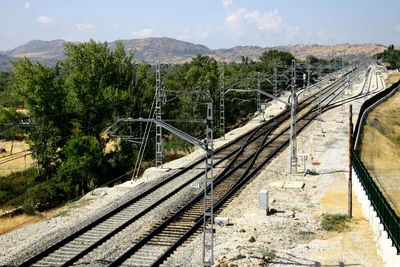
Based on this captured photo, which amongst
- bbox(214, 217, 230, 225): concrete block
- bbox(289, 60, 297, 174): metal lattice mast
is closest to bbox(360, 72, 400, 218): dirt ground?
bbox(289, 60, 297, 174): metal lattice mast

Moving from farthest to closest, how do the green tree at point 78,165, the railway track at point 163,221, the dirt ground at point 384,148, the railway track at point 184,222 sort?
the green tree at point 78,165 → the dirt ground at point 384,148 → the railway track at point 163,221 → the railway track at point 184,222

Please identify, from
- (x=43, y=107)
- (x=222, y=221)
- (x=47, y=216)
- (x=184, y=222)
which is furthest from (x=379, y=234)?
(x=43, y=107)

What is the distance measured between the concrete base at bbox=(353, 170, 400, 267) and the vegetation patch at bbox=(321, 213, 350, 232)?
0.96 m

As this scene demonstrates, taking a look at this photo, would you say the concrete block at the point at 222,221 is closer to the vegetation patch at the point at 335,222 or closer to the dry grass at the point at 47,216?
the vegetation patch at the point at 335,222

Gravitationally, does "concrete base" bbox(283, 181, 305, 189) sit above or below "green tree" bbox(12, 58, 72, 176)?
below

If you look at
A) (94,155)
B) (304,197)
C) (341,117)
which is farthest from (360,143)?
(94,155)

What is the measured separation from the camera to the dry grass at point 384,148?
25.0m

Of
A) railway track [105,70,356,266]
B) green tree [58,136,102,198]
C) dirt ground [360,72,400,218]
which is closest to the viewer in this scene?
railway track [105,70,356,266]

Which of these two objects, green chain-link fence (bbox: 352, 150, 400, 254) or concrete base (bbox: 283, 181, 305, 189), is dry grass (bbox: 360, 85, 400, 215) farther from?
concrete base (bbox: 283, 181, 305, 189)

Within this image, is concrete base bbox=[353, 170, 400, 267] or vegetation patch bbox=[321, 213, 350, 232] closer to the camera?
concrete base bbox=[353, 170, 400, 267]

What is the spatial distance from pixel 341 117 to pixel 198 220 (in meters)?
32.6

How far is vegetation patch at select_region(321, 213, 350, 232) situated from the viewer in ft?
52.5

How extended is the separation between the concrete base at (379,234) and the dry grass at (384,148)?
2.20 metres

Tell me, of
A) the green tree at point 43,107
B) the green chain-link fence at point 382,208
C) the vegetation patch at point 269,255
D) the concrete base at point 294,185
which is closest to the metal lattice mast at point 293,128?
the concrete base at point 294,185
